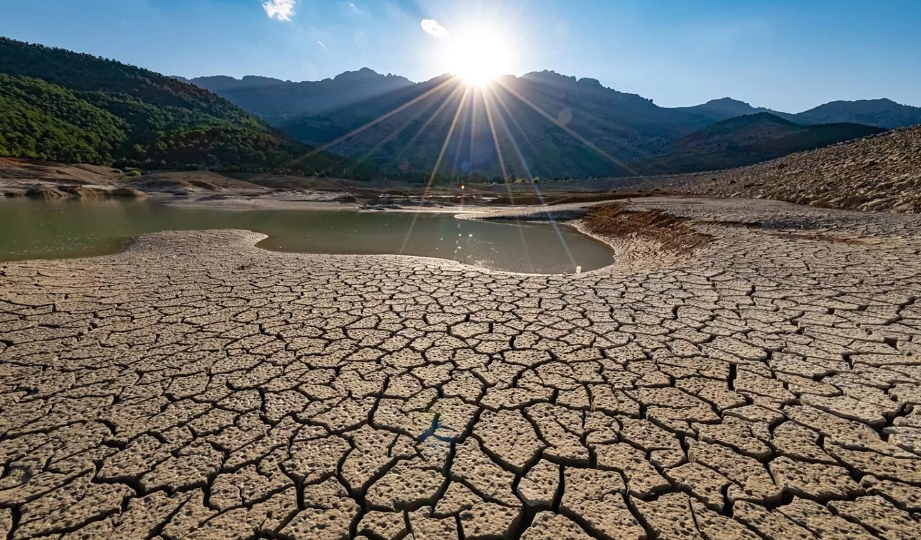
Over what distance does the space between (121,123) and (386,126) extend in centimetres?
4275

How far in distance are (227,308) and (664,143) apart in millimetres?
83974

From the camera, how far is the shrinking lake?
8734 millimetres

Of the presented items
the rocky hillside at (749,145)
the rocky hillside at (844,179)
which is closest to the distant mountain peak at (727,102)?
the rocky hillside at (749,145)

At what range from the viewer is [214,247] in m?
7.98

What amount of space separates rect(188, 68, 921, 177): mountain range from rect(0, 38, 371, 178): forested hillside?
575 inches

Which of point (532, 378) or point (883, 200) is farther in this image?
point (883, 200)

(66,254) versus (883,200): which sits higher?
(883,200)

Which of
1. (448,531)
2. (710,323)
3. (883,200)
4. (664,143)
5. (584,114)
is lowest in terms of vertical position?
(448,531)

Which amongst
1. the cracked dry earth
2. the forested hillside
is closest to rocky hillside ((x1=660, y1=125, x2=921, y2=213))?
the cracked dry earth

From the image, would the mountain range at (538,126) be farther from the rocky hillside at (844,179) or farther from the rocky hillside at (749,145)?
the rocky hillside at (844,179)

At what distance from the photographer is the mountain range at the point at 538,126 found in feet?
180

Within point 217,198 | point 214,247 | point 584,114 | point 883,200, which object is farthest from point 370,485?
point 584,114

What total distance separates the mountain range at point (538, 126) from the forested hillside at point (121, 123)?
1461 cm

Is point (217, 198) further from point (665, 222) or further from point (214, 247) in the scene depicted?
point (665, 222)
